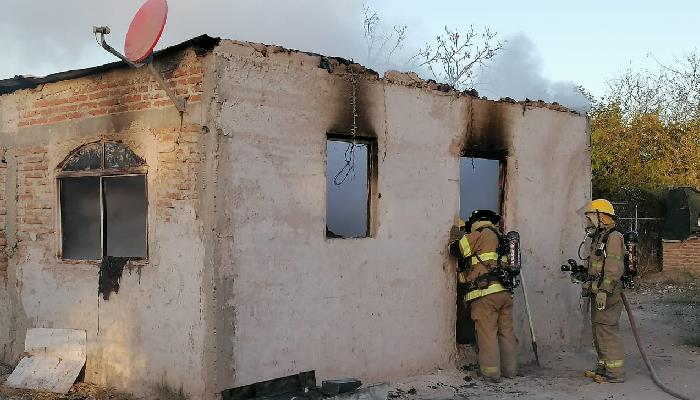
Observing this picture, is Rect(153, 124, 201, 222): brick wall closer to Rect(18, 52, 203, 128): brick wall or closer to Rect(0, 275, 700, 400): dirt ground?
Rect(18, 52, 203, 128): brick wall

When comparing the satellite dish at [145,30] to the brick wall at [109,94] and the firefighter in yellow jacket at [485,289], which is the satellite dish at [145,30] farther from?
the firefighter in yellow jacket at [485,289]

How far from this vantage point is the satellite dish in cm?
550

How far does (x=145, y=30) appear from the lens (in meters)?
5.63

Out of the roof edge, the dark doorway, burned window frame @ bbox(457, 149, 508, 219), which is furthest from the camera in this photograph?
burned window frame @ bbox(457, 149, 508, 219)

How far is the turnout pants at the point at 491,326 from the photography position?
7426 mm

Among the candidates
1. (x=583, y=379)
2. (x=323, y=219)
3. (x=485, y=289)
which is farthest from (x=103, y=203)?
(x=583, y=379)

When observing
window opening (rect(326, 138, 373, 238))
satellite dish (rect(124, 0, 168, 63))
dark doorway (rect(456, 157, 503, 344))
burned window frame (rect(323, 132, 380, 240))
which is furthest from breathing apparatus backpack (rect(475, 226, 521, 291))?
satellite dish (rect(124, 0, 168, 63))

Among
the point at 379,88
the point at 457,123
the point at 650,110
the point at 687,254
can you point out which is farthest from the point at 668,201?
the point at 379,88

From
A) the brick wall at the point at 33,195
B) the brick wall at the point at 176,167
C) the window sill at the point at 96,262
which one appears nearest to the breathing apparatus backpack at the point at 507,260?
the brick wall at the point at 176,167

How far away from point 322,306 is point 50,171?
3.48 meters

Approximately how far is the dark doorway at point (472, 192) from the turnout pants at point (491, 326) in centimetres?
30

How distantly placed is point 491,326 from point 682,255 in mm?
11823

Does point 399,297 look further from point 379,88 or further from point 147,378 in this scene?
point 147,378

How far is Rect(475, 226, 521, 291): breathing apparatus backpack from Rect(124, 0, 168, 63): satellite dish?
13.2 ft
